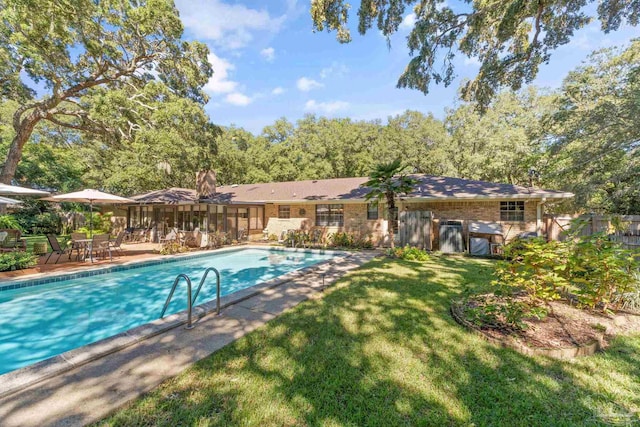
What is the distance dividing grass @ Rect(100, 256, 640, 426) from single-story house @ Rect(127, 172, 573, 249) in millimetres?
8926

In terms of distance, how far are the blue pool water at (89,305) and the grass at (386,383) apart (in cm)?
361

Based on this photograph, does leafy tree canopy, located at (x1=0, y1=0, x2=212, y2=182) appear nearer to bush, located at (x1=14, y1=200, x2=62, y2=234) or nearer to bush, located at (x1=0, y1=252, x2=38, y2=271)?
bush, located at (x1=0, y1=252, x2=38, y2=271)

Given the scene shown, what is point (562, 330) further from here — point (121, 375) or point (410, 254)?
point (410, 254)

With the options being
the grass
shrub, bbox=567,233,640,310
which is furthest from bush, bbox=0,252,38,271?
shrub, bbox=567,233,640,310

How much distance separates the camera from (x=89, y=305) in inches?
262

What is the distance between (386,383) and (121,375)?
3.07 meters

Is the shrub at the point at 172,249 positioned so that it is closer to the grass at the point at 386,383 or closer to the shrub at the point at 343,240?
the shrub at the point at 343,240

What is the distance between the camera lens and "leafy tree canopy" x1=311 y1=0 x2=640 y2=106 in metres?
9.32

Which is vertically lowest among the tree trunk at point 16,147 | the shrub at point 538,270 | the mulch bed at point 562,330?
the mulch bed at point 562,330

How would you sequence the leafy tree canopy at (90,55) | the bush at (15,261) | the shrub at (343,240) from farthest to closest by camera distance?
the shrub at (343,240) → the leafy tree canopy at (90,55) → the bush at (15,261)

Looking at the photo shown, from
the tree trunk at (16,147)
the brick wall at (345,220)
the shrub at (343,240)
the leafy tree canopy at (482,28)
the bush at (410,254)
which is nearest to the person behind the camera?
the leafy tree canopy at (482,28)

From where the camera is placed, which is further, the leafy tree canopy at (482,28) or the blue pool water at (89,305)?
the leafy tree canopy at (482,28)

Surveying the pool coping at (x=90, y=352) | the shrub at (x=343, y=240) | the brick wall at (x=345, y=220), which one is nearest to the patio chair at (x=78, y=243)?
the pool coping at (x=90, y=352)

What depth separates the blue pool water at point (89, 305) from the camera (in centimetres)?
489
